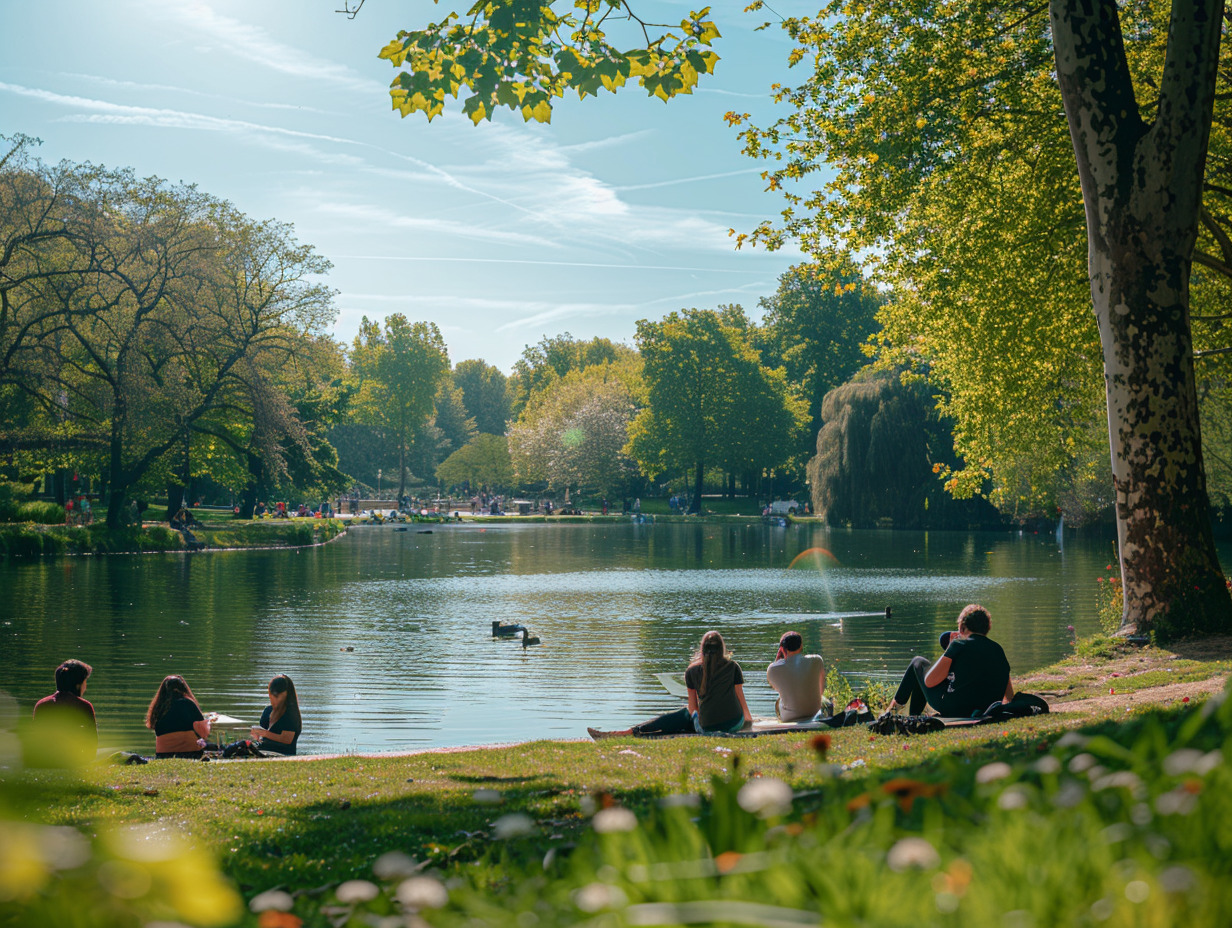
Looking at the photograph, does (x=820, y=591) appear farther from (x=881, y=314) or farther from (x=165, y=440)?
(x=165, y=440)

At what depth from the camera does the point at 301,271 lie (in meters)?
54.8

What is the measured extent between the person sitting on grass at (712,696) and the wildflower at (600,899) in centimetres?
810

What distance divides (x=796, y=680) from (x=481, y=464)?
A: 103452mm

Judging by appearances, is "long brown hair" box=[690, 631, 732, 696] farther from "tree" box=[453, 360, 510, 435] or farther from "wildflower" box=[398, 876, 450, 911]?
"tree" box=[453, 360, 510, 435]

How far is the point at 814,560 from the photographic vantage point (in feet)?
140

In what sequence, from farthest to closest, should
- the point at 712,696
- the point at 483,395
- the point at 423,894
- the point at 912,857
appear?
1. the point at 483,395
2. the point at 712,696
3. the point at 423,894
4. the point at 912,857

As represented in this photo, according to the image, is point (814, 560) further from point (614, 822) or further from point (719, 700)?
point (614, 822)

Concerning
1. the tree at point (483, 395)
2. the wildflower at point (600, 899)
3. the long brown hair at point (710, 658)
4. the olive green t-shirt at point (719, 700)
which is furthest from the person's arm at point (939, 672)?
the tree at point (483, 395)

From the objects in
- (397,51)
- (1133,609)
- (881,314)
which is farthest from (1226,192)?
(397,51)

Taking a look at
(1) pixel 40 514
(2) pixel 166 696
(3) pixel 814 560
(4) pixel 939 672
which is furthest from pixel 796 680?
(1) pixel 40 514

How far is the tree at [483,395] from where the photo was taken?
152m

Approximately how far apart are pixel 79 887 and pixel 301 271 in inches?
2215

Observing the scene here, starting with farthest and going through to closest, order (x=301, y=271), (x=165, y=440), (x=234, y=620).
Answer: (x=301, y=271) < (x=165, y=440) < (x=234, y=620)

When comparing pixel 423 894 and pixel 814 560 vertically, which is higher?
pixel 423 894
